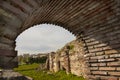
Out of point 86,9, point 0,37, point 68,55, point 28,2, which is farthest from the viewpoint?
point 68,55

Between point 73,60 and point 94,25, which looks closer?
point 94,25

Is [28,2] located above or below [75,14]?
below

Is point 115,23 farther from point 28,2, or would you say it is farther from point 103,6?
point 28,2

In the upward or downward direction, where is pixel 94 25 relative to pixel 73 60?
upward

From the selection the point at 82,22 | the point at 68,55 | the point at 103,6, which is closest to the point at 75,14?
the point at 82,22

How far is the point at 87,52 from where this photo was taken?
21.0 ft

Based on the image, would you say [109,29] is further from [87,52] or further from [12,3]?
[12,3]

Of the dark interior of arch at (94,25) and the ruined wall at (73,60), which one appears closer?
the dark interior of arch at (94,25)

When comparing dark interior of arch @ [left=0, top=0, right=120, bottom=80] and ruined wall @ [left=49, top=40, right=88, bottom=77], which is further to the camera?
ruined wall @ [left=49, top=40, right=88, bottom=77]

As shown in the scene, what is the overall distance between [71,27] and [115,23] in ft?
6.39

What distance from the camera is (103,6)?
4973 mm

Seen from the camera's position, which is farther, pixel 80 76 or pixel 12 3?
pixel 80 76

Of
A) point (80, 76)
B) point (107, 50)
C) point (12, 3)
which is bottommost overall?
point (80, 76)

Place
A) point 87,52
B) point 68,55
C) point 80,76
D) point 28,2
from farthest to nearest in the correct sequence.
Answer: point 68,55 < point 80,76 < point 87,52 < point 28,2
